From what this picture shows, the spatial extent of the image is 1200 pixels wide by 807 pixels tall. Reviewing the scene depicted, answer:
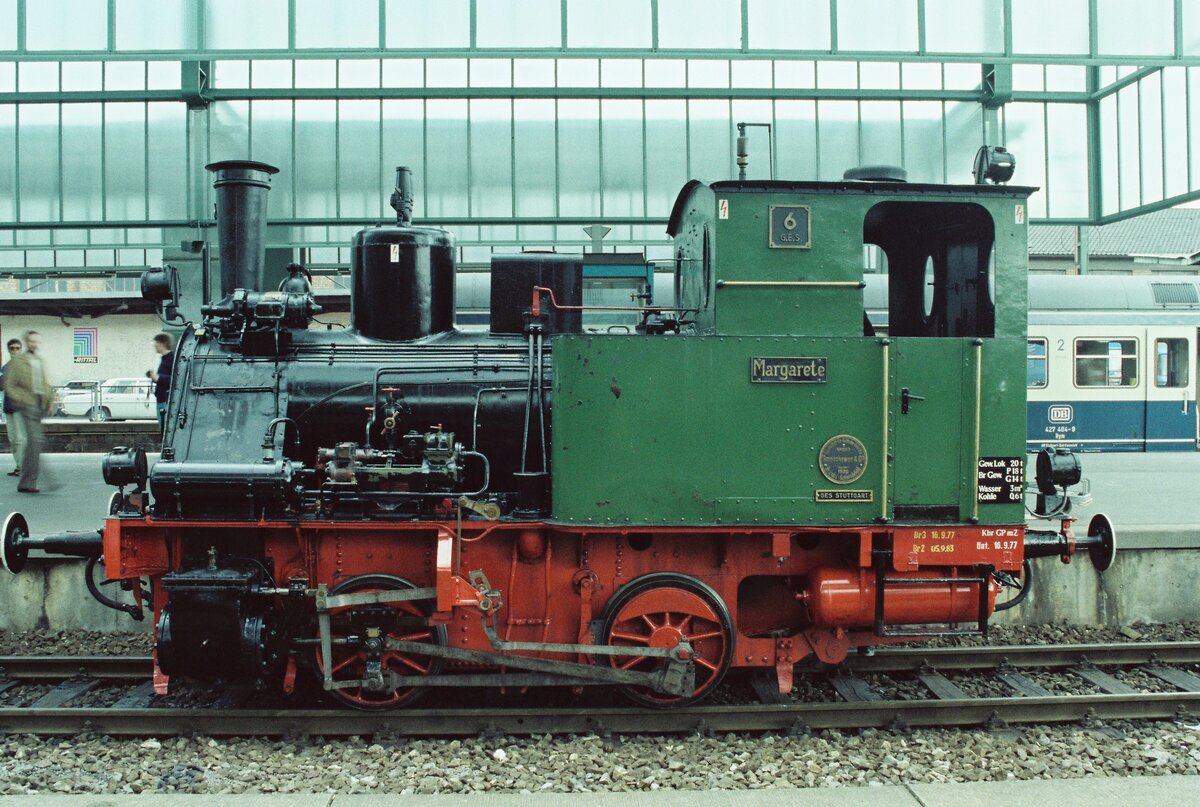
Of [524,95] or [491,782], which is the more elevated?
[524,95]

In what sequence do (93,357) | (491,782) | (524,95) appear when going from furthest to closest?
(93,357) < (524,95) < (491,782)

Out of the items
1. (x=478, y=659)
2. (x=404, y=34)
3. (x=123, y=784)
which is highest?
(x=404, y=34)

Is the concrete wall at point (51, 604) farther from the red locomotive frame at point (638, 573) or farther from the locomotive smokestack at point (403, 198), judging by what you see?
the locomotive smokestack at point (403, 198)

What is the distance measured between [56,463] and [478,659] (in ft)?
37.8

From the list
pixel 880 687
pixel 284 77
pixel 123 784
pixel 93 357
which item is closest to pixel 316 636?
pixel 123 784

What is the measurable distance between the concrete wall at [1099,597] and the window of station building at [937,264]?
2.76 metres

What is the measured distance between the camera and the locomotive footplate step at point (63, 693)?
594 centimetres

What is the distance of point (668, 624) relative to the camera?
18.0ft

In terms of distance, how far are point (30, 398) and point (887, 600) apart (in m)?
9.50

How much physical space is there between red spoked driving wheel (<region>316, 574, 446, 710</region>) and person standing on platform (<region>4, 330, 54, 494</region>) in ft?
22.1

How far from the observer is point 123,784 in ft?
15.8

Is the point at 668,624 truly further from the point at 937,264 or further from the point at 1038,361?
the point at 1038,361

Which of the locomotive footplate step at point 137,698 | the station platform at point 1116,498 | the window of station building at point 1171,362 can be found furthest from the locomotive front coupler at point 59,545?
the window of station building at point 1171,362

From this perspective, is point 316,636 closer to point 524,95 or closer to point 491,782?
point 491,782
